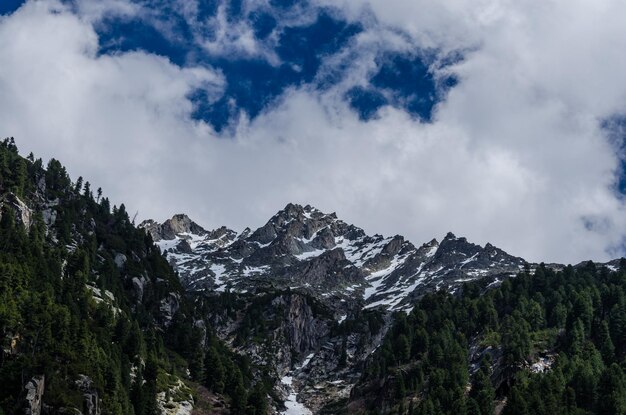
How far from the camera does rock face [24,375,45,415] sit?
113 metres

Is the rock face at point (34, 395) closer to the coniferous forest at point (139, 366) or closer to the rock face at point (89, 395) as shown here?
the coniferous forest at point (139, 366)

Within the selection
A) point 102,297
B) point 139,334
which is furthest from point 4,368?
point 102,297

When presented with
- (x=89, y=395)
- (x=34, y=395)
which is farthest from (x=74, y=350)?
(x=34, y=395)

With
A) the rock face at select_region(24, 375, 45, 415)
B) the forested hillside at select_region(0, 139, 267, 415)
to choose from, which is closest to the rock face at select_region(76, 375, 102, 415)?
the forested hillside at select_region(0, 139, 267, 415)

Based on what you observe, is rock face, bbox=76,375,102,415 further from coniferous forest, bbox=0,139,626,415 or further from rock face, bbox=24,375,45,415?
rock face, bbox=24,375,45,415

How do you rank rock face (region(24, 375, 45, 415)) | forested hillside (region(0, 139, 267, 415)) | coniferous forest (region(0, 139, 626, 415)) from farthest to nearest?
coniferous forest (region(0, 139, 626, 415)) → forested hillside (region(0, 139, 267, 415)) → rock face (region(24, 375, 45, 415))

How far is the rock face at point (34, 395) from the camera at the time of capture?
372 ft

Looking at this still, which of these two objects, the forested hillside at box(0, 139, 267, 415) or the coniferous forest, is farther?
the coniferous forest

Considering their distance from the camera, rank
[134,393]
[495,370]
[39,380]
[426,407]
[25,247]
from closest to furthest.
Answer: [39,380]
[134,393]
[426,407]
[25,247]
[495,370]

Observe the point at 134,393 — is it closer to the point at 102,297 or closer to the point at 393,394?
the point at 102,297

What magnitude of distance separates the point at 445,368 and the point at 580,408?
50780mm

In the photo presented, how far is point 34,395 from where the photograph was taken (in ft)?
377

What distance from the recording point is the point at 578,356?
185000 millimetres

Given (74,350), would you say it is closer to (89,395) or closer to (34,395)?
(89,395)
